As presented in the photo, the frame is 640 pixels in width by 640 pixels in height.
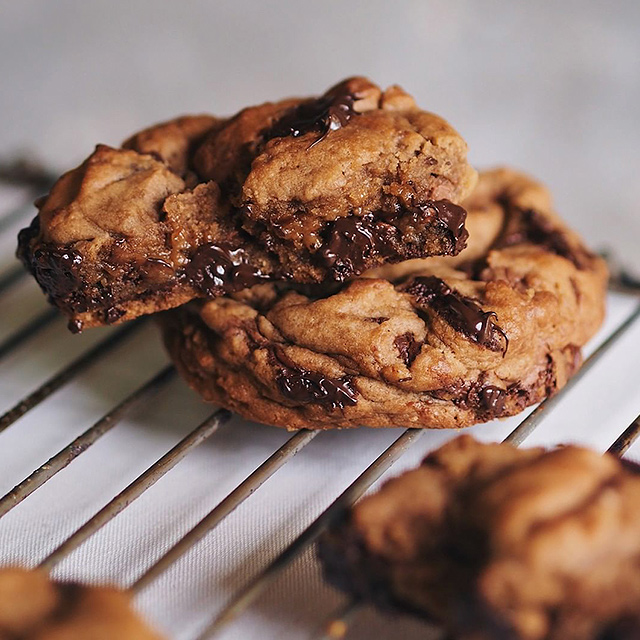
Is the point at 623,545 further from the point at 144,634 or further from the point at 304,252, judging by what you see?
the point at 304,252

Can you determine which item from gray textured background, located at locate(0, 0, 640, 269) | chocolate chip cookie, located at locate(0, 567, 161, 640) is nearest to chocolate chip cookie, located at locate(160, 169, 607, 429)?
chocolate chip cookie, located at locate(0, 567, 161, 640)

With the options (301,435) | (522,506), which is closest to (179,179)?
(301,435)

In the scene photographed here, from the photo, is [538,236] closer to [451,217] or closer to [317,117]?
[451,217]

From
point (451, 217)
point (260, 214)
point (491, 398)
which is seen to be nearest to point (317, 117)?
point (260, 214)

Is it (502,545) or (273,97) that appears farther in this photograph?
(273,97)

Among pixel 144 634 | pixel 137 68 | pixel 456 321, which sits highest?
pixel 137 68

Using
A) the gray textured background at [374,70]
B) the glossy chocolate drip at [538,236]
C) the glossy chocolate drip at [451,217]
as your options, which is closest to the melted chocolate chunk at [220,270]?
the glossy chocolate drip at [451,217]

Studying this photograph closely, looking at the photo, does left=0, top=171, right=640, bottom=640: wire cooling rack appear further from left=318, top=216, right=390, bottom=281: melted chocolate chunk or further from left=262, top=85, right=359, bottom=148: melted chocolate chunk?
left=262, top=85, right=359, bottom=148: melted chocolate chunk
